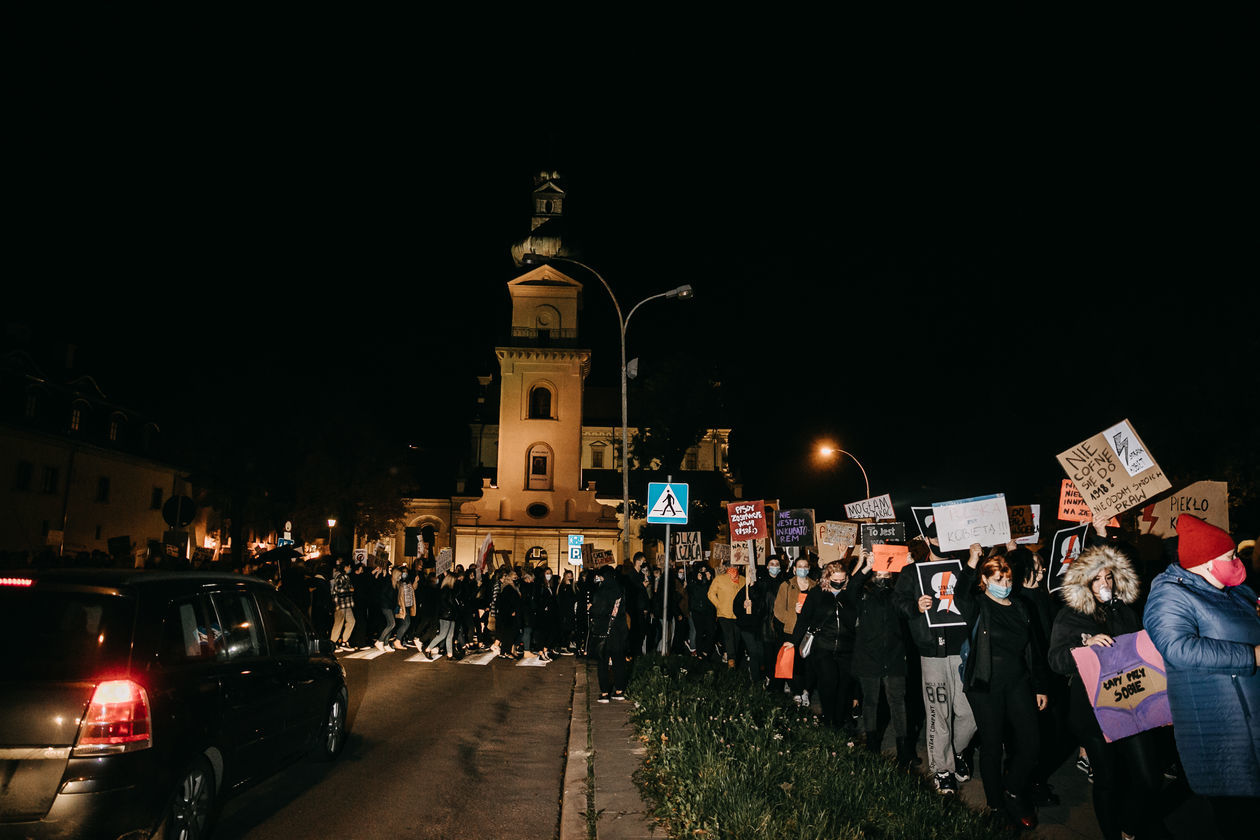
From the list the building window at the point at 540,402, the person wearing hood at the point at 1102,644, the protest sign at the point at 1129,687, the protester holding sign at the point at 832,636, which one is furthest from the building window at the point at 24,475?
the protest sign at the point at 1129,687

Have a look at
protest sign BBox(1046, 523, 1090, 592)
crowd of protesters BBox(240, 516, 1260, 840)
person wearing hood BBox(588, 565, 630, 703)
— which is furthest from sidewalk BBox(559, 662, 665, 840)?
protest sign BBox(1046, 523, 1090, 592)

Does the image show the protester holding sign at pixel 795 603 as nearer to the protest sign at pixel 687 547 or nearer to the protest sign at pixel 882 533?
the protest sign at pixel 882 533

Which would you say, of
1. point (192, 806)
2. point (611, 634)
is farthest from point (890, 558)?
point (192, 806)

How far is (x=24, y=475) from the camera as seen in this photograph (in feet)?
123

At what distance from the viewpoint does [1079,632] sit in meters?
6.10

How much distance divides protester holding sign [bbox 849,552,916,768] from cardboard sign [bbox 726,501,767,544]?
22.8 feet

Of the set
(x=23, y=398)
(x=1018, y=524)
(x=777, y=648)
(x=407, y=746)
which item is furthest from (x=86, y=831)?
(x=23, y=398)

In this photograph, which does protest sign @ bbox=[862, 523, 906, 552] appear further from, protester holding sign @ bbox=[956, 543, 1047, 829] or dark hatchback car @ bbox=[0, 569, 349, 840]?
dark hatchback car @ bbox=[0, 569, 349, 840]

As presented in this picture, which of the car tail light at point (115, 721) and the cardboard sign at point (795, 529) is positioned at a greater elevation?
the cardboard sign at point (795, 529)

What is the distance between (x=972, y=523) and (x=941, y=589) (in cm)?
187

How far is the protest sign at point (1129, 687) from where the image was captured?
17.9ft

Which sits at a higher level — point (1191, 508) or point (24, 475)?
point (24, 475)

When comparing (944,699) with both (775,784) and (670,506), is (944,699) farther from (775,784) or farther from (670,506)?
(670,506)

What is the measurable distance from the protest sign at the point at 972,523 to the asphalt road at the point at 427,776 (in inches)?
181
